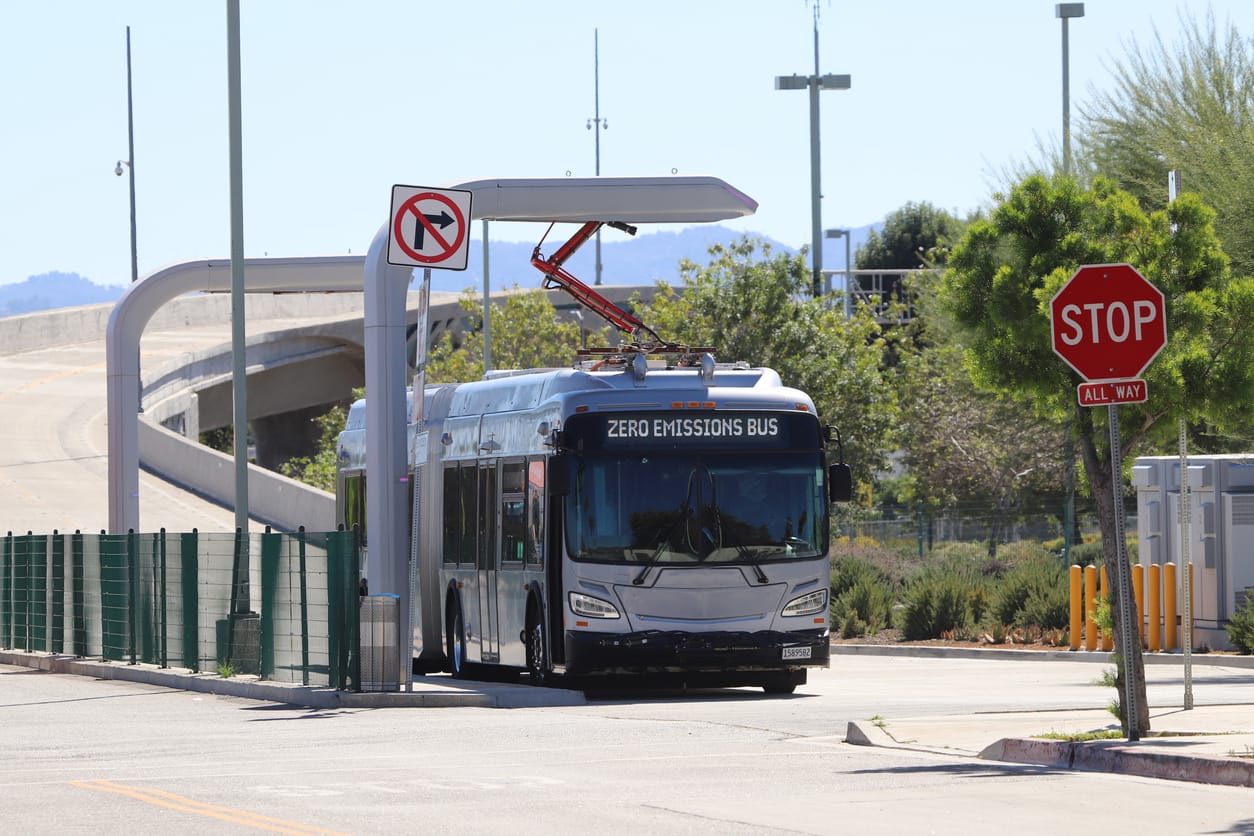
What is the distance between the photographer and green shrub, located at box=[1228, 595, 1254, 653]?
2456 cm

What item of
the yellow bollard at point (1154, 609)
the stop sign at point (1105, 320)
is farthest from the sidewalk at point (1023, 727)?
the stop sign at point (1105, 320)

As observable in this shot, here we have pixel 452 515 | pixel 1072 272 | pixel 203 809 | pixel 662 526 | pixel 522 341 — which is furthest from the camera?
pixel 522 341

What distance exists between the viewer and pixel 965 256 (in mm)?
14859

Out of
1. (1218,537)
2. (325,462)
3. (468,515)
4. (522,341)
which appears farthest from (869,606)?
(325,462)

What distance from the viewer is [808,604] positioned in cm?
2030

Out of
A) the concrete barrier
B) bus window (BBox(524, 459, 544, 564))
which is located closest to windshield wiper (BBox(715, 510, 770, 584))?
bus window (BBox(524, 459, 544, 564))

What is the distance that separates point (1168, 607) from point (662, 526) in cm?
859

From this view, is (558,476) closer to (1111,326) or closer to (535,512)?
(535,512)

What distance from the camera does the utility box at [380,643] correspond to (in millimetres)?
19438

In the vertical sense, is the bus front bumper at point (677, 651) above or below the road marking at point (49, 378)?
below

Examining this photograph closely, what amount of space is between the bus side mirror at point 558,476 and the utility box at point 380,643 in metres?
1.84

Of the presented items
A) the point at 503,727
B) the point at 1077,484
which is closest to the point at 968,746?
the point at 503,727

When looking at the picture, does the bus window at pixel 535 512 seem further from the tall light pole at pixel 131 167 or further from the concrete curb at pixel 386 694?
the tall light pole at pixel 131 167

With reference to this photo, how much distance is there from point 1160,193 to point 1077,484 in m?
22.1
